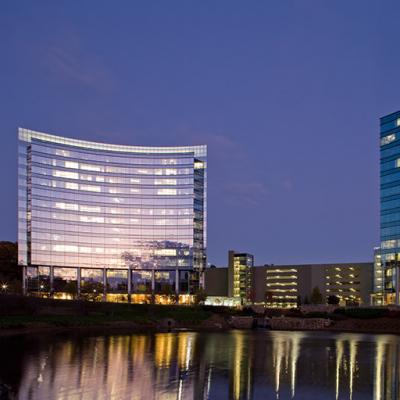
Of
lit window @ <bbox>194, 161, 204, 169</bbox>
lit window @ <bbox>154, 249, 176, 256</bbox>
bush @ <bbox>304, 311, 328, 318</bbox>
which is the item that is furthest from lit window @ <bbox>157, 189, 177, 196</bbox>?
bush @ <bbox>304, 311, 328, 318</bbox>

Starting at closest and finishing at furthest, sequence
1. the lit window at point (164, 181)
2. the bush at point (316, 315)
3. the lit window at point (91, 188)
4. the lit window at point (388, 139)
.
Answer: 1. the bush at point (316, 315)
2. the lit window at point (388, 139)
3. the lit window at point (91, 188)
4. the lit window at point (164, 181)

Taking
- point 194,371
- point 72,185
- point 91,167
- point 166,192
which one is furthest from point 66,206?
point 194,371

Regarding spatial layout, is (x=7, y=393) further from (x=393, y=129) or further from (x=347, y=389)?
(x=393, y=129)

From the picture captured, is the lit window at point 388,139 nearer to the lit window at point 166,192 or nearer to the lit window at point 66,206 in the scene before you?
the lit window at point 166,192

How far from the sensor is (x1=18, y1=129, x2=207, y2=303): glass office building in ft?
525

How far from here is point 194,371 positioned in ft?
114

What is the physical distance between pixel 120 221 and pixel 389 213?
257 ft

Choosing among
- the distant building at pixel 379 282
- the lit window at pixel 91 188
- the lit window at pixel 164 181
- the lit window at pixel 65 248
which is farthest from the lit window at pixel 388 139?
the lit window at pixel 65 248

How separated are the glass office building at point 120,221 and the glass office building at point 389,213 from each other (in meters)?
57.4

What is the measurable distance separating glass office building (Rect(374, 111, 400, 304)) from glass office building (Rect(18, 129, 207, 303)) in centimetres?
5743

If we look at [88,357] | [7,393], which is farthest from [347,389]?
[88,357]

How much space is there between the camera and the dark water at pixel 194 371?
2702 centimetres

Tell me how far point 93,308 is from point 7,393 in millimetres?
76498

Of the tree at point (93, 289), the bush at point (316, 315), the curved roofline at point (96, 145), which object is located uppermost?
the curved roofline at point (96, 145)
